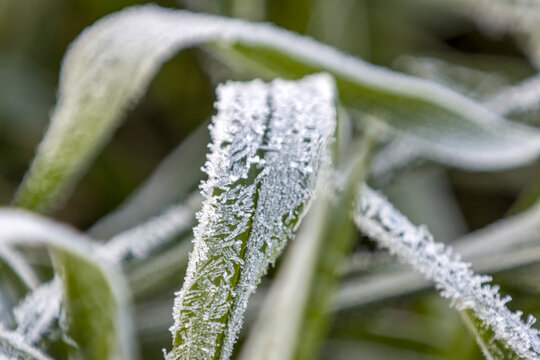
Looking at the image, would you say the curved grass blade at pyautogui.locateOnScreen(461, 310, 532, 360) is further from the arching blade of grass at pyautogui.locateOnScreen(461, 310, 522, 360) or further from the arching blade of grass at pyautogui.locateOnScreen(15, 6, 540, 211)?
the arching blade of grass at pyautogui.locateOnScreen(15, 6, 540, 211)

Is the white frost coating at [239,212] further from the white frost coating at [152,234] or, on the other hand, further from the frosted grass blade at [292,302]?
the white frost coating at [152,234]

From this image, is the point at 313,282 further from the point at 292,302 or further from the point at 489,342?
the point at 489,342

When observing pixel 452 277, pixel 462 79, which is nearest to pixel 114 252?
pixel 452 277

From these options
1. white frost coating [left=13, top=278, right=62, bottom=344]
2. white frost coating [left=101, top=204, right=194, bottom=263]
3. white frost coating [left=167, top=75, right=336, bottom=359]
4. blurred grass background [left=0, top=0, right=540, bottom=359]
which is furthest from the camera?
blurred grass background [left=0, top=0, right=540, bottom=359]

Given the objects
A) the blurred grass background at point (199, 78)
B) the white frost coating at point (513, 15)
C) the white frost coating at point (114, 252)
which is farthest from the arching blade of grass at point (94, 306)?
the white frost coating at point (513, 15)

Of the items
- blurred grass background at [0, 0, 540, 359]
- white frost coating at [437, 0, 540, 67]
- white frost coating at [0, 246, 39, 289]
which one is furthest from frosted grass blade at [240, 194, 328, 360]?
white frost coating at [437, 0, 540, 67]

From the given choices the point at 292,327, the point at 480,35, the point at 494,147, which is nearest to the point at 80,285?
the point at 292,327
